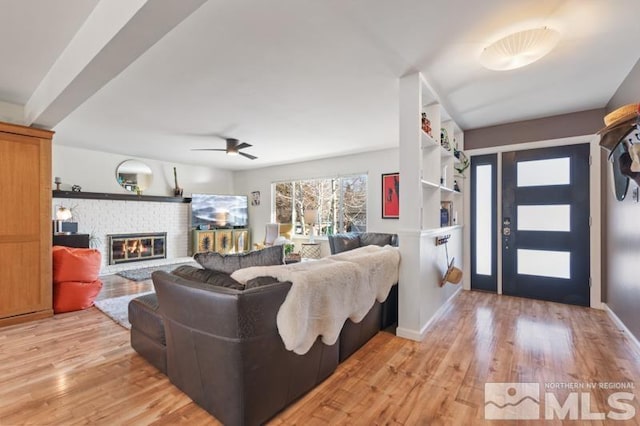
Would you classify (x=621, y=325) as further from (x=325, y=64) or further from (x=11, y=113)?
(x=11, y=113)

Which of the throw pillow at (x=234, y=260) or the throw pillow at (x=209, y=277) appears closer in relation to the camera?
the throw pillow at (x=209, y=277)

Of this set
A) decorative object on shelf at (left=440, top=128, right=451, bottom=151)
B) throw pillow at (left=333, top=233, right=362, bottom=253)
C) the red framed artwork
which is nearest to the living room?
decorative object on shelf at (left=440, top=128, right=451, bottom=151)

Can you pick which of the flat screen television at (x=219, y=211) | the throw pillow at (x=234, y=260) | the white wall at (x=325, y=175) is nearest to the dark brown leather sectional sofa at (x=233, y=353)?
the throw pillow at (x=234, y=260)

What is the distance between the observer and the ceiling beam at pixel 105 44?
4.78 feet

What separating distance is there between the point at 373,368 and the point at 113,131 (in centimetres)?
486

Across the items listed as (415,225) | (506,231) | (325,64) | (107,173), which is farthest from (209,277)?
(107,173)

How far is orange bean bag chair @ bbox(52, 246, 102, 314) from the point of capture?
3.37 metres

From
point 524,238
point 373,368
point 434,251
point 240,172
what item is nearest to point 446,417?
point 373,368

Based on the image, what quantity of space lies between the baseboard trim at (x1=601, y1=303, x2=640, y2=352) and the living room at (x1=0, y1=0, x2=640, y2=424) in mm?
36

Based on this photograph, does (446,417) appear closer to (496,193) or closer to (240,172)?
(496,193)

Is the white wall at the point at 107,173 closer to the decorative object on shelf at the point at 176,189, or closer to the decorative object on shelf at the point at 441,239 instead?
the decorative object on shelf at the point at 176,189

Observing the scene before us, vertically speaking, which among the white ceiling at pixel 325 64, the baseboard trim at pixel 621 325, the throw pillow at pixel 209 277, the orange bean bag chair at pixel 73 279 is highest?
the white ceiling at pixel 325 64

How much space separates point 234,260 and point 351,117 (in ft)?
8.57

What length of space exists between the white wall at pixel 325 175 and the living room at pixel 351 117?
4.45ft
